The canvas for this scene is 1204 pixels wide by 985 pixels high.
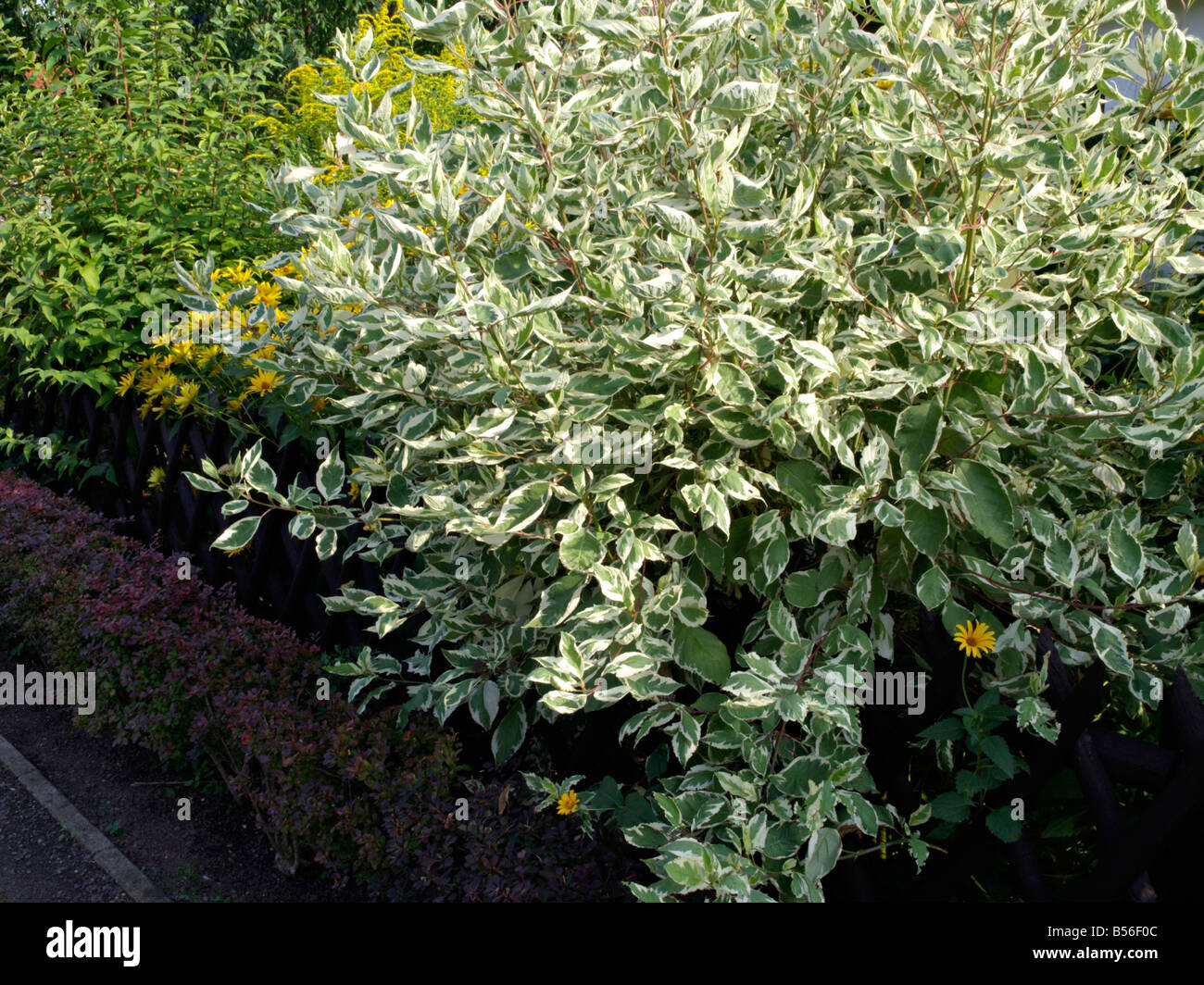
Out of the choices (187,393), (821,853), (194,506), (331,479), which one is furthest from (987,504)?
(194,506)

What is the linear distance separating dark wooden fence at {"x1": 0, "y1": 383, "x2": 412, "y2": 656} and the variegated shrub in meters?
0.80

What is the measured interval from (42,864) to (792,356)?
2.49 m

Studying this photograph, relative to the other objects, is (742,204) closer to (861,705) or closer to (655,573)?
(655,573)

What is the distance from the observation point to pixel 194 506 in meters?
3.52

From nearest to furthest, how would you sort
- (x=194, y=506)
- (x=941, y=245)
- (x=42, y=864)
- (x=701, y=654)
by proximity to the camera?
(x=941, y=245) → (x=701, y=654) → (x=42, y=864) → (x=194, y=506)

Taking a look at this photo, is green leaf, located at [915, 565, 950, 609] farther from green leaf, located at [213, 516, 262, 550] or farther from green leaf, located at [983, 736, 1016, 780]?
green leaf, located at [213, 516, 262, 550]

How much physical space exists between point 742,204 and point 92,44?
3.98m

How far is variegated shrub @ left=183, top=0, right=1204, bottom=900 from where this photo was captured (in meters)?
1.74

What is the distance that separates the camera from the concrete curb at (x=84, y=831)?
2643 mm

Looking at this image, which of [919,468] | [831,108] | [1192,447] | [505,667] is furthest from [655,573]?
[1192,447]

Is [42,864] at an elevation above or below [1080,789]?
below

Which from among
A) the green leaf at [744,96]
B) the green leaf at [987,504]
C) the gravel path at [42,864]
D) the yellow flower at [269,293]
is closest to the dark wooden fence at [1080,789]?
the green leaf at [987,504]

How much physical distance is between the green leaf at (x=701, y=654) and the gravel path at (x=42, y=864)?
172cm

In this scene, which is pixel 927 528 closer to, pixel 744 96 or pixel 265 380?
pixel 744 96
